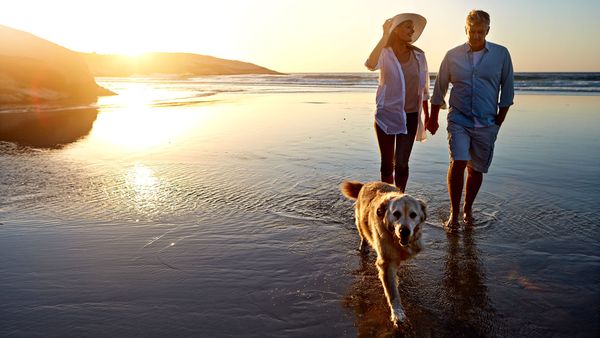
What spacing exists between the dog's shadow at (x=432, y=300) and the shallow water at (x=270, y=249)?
0.02 m

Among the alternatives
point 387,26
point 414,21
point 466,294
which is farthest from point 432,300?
point 414,21

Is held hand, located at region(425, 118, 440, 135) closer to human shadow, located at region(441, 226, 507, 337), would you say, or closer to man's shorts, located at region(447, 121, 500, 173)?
man's shorts, located at region(447, 121, 500, 173)

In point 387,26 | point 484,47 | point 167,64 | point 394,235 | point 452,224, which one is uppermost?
point 167,64

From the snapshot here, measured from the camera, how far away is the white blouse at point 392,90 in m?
4.90

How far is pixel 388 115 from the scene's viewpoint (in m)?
5.04

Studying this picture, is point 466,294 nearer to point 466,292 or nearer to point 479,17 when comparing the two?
point 466,292

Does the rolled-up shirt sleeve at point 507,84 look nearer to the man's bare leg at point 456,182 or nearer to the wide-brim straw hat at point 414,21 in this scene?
the man's bare leg at point 456,182

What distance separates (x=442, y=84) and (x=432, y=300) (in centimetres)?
265

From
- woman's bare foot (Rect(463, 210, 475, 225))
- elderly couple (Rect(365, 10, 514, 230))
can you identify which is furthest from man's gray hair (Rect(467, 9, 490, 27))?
woman's bare foot (Rect(463, 210, 475, 225))

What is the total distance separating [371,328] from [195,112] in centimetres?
1436

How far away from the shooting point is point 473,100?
4.79 meters

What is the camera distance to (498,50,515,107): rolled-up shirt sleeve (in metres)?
4.70

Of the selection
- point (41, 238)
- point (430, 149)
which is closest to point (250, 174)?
point (41, 238)

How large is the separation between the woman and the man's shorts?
0.46 meters
